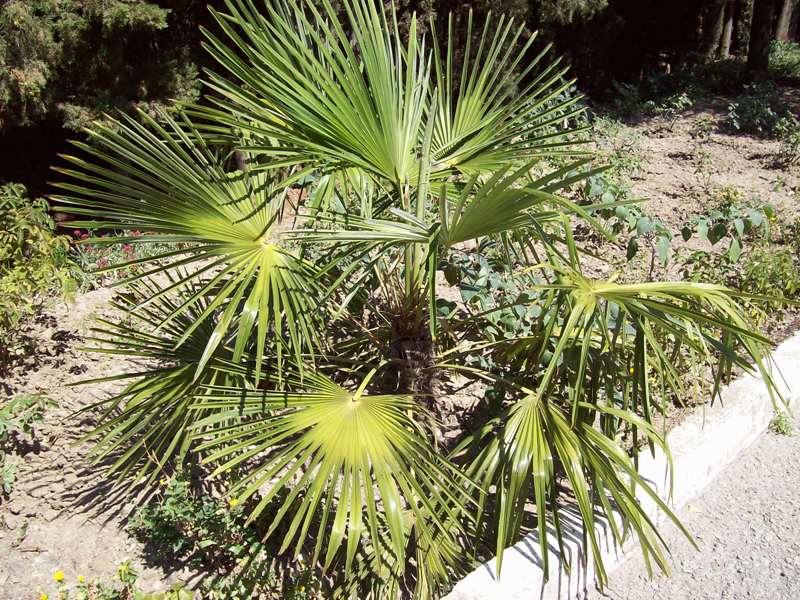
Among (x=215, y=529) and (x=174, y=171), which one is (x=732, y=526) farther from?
(x=174, y=171)

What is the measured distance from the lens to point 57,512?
2.92m

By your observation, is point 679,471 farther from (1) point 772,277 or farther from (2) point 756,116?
(2) point 756,116

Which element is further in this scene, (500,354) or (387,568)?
(500,354)

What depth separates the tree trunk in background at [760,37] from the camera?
33.8 ft

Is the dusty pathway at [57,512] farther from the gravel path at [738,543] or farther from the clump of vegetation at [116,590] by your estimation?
the gravel path at [738,543]

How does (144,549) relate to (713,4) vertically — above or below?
below

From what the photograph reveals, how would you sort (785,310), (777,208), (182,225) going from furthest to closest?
Answer: (777,208) < (785,310) < (182,225)

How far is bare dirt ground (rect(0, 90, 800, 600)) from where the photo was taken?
8.80ft

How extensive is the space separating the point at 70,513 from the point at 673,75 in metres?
11.3

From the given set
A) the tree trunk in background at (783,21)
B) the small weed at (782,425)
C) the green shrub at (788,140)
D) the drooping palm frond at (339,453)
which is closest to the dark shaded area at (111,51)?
the green shrub at (788,140)

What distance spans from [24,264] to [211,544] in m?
2.14

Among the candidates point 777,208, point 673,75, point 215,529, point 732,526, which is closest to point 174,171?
point 215,529

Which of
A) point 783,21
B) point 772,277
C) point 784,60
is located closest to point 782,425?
point 772,277

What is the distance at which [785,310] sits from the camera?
15.1 ft
